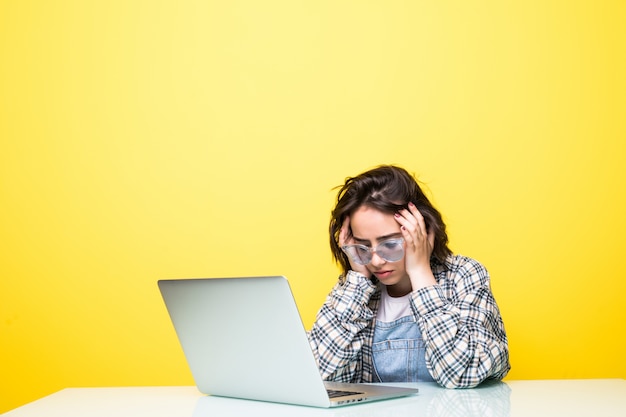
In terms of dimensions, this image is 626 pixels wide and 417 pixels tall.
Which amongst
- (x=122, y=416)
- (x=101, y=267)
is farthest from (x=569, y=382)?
(x=101, y=267)

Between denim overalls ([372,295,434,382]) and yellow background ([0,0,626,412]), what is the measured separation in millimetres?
814

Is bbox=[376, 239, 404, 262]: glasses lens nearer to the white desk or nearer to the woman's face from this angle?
the woman's face

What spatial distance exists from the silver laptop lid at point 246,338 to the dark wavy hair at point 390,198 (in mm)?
723

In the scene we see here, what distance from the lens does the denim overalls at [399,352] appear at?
2.09 meters

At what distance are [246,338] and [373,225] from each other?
0.72 meters

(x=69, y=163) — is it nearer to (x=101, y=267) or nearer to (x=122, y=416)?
(x=101, y=267)

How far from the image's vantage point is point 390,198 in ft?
7.13

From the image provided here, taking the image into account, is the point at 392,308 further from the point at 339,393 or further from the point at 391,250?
the point at 339,393

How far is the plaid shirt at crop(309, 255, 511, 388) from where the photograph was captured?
1786 mm

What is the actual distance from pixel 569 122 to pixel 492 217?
44cm

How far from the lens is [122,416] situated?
147 centimetres

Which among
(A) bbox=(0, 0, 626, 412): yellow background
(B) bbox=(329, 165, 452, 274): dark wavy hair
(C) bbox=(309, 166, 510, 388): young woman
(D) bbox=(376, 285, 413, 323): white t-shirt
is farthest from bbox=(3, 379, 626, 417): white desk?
(A) bbox=(0, 0, 626, 412): yellow background

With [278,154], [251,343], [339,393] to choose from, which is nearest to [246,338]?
[251,343]

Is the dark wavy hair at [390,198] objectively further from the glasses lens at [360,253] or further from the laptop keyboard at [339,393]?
the laptop keyboard at [339,393]
